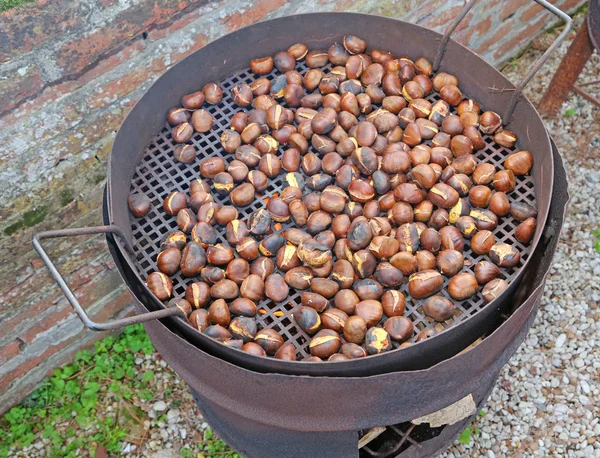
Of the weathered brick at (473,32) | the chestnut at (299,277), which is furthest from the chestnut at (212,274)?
the weathered brick at (473,32)

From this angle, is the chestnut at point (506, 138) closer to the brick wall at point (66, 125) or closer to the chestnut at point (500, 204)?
the chestnut at point (500, 204)

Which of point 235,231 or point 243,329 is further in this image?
point 235,231

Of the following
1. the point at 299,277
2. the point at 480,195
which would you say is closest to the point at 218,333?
the point at 299,277

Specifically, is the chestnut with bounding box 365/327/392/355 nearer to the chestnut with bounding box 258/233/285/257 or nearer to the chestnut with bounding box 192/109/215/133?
the chestnut with bounding box 258/233/285/257

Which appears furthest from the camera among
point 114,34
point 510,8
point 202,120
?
point 510,8

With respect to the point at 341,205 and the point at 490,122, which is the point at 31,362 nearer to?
the point at 341,205

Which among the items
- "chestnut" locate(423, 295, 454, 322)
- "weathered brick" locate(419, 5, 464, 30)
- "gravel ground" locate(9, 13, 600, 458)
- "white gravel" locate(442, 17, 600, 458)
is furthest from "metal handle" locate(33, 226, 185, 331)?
"weathered brick" locate(419, 5, 464, 30)

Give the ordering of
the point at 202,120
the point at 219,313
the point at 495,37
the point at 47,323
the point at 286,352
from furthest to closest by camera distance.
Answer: the point at 495,37 < the point at 47,323 < the point at 202,120 < the point at 219,313 < the point at 286,352

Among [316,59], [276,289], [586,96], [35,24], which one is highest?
[35,24]
